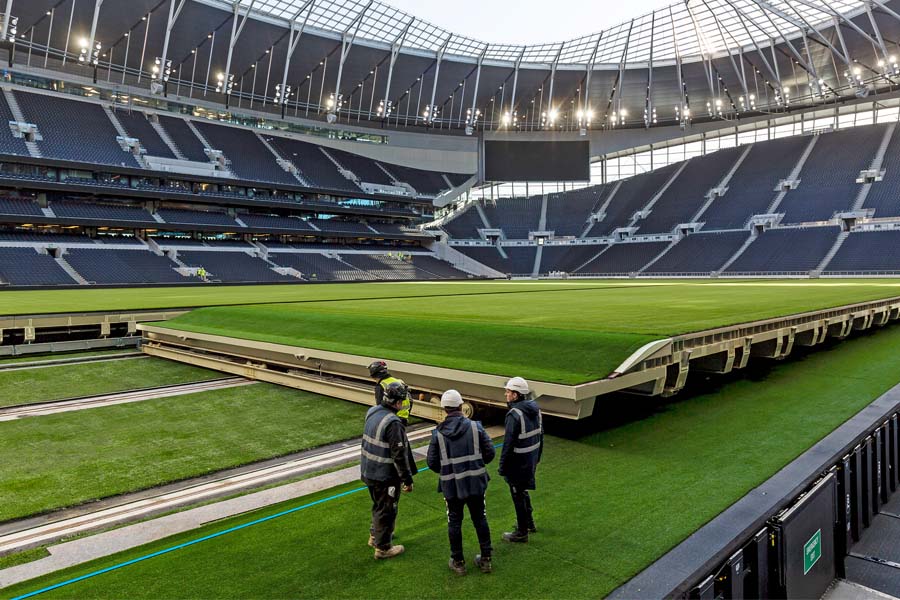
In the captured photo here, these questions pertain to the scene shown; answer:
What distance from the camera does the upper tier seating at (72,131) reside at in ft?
172

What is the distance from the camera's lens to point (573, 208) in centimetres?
8362

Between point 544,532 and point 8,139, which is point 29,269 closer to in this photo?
point 8,139

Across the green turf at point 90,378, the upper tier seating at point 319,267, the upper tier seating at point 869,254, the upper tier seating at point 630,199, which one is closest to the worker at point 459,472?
the green turf at point 90,378

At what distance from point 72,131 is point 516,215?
177 ft

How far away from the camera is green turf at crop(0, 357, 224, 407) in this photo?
12984 mm

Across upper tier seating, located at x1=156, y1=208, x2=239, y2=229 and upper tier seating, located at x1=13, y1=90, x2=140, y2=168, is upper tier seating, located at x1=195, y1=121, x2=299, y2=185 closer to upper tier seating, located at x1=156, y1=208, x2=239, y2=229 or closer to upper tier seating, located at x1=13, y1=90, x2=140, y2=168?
upper tier seating, located at x1=156, y1=208, x2=239, y2=229

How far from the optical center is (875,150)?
209 feet

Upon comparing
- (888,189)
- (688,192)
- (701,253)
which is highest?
(688,192)

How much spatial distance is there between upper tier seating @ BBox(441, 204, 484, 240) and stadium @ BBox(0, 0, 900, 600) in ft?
1.98

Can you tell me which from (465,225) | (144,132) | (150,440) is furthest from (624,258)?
(150,440)

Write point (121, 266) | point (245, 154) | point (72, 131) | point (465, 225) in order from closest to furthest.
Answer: point (121, 266) < point (72, 131) < point (245, 154) < point (465, 225)

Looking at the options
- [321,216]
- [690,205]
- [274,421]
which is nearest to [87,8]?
[321,216]

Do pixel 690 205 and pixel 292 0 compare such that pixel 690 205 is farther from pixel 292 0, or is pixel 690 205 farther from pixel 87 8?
pixel 87 8

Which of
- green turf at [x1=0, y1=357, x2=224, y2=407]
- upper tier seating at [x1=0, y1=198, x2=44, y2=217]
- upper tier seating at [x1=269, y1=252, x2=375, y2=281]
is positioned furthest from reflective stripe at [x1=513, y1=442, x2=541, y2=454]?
upper tier seating at [x1=0, y1=198, x2=44, y2=217]
